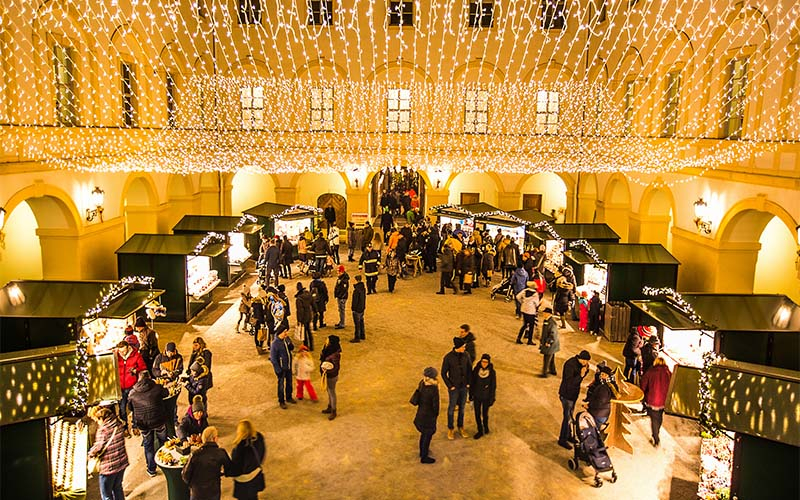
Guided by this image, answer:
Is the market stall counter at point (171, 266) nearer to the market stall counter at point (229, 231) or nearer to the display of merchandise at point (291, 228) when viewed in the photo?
the market stall counter at point (229, 231)

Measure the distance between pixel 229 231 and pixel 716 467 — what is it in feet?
48.9

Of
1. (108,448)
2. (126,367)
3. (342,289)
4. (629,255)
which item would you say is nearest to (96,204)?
(342,289)

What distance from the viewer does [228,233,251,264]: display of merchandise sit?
67.0ft

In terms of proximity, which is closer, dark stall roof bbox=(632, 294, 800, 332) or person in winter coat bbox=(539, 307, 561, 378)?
dark stall roof bbox=(632, 294, 800, 332)

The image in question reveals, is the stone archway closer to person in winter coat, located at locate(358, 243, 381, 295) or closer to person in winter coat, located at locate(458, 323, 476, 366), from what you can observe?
person in winter coat, located at locate(358, 243, 381, 295)

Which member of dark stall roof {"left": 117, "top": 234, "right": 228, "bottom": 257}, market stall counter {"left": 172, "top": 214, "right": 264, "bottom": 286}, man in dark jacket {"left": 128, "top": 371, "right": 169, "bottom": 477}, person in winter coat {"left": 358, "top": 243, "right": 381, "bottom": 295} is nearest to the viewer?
man in dark jacket {"left": 128, "top": 371, "right": 169, "bottom": 477}

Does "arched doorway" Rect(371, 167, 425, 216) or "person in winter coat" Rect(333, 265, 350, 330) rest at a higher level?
"arched doorway" Rect(371, 167, 425, 216)

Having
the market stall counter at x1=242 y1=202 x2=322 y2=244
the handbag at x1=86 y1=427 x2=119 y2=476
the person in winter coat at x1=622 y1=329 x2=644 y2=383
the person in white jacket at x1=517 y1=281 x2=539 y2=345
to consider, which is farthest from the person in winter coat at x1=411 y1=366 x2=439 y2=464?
the market stall counter at x1=242 y1=202 x2=322 y2=244

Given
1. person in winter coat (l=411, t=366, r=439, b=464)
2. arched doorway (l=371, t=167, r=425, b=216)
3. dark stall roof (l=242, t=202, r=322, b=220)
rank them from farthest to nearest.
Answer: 1. arched doorway (l=371, t=167, r=425, b=216)
2. dark stall roof (l=242, t=202, r=322, b=220)
3. person in winter coat (l=411, t=366, r=439, b=464)

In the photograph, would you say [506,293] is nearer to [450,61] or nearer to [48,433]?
[450,61]

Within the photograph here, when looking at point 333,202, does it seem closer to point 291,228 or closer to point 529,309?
point 291,228

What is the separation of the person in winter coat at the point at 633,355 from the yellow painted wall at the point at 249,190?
20166mm

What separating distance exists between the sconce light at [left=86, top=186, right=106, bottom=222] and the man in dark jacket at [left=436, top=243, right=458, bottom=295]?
9.20 meters

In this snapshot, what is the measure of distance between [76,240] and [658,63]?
17.0 m
